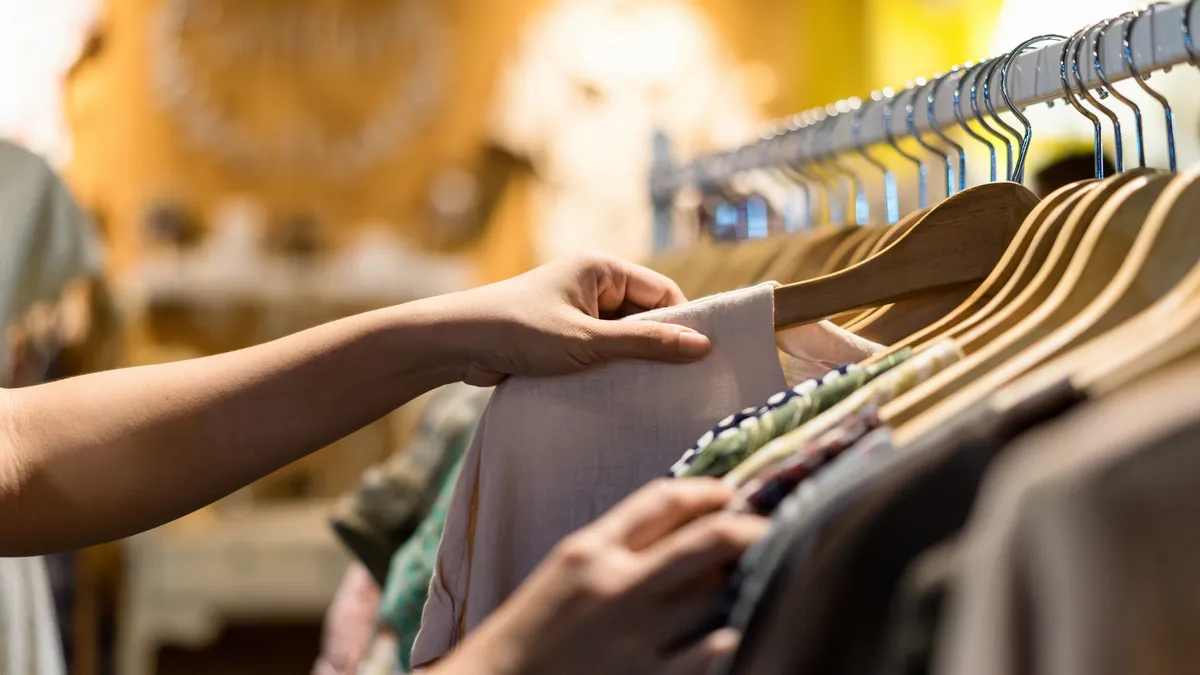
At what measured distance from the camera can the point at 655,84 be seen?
3057mm

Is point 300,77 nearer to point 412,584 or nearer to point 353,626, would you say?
point 353,626

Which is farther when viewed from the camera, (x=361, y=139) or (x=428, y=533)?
(x=361, y=139)

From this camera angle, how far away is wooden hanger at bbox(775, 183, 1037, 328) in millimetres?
669

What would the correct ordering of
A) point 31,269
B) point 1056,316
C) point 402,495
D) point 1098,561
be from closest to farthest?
1. point 1098,561
2. point 1056,316
3. point 402,495
4. point 31,269

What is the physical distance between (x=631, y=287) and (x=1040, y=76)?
12.2 inches

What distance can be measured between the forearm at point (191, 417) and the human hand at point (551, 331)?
2cm

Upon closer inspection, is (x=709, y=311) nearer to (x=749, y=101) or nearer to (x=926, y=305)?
(x=926, y=305)

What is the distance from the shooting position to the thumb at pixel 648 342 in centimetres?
66

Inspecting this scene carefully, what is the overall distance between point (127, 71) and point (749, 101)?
1786mm

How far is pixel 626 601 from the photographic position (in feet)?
1.52

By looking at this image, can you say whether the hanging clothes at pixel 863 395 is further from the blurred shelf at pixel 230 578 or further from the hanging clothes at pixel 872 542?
the blurred shelf at pixel 230 578

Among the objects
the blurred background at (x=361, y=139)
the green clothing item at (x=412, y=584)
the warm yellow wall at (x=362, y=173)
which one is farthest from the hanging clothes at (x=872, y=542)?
the warm yellow wall at (x=362, y=173)

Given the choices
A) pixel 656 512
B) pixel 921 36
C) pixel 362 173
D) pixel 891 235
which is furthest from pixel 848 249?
pixel 362 173

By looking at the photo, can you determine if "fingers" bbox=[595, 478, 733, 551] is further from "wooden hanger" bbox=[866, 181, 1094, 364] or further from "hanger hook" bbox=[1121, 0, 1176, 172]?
"hanger hook" bbox=[1121, 0, 1176, 172]
